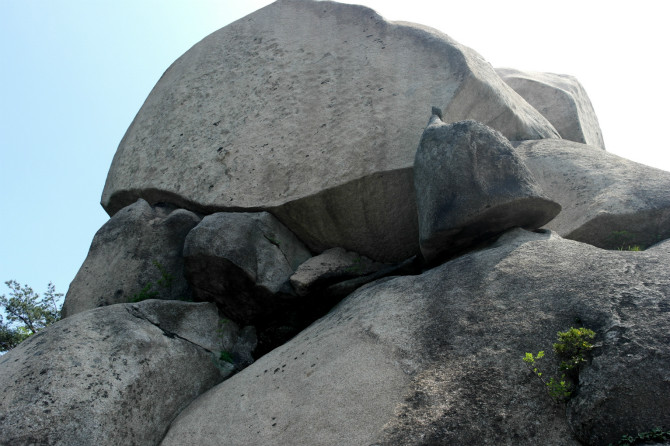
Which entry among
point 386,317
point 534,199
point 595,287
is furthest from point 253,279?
point 595,287

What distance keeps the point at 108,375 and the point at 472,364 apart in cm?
277

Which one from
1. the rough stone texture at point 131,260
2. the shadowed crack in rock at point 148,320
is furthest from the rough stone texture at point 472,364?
the rough stone texture at point 131,260

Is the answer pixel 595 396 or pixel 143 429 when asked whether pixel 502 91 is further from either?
pixel 143 429

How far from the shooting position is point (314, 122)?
22.2ft

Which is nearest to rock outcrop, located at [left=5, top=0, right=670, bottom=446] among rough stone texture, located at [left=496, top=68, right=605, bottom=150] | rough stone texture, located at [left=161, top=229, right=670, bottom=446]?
rough stone texture, located at [left=161, top=229, right=670, bottom=446]

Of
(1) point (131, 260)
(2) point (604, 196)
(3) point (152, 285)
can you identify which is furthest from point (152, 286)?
(2) point (604, 196)

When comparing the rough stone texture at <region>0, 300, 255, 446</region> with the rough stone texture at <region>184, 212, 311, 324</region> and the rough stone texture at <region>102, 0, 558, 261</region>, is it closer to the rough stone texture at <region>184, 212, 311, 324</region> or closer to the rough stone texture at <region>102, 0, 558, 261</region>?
the rough stone texture at <region>184, 212, 311, 324</region>

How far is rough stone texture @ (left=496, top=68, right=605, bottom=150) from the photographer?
942 centimetres

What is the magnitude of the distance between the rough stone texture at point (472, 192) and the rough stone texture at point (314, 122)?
2.54 ft

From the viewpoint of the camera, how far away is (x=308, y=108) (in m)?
6.97

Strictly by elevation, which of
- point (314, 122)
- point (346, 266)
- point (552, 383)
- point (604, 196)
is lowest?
point (552, 383)

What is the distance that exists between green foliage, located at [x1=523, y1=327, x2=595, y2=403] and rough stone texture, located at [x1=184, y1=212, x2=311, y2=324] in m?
2.91

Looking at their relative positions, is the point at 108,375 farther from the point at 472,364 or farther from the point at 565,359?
the point at 565,359

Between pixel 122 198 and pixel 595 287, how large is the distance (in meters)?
5.61
